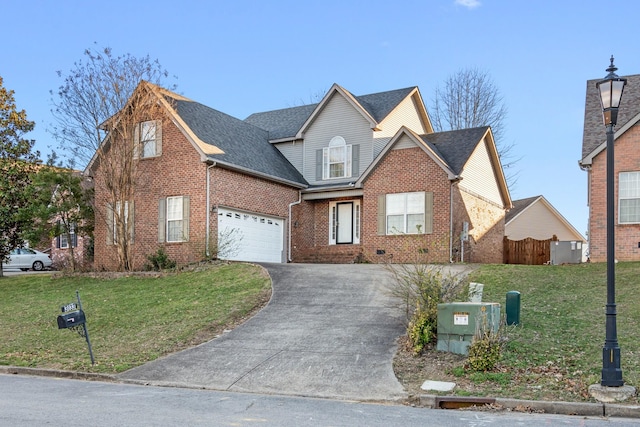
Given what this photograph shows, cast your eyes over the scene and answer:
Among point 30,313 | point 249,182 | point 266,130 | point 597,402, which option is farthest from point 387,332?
point 266,130

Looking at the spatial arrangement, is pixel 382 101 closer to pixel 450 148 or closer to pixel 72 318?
pixel 450 148

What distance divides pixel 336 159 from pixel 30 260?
815 inches

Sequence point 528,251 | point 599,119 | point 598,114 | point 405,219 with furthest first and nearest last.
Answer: point 528,251 → point 405,219 → point 598,114 → point 599,119

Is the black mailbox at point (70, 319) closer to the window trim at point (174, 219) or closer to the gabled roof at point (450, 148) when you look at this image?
the window trim at point (174, 219)

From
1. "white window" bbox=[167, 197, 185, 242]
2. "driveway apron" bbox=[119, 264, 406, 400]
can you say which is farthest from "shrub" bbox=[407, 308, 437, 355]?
"white window" bbox=[167, 197, 185, 242]

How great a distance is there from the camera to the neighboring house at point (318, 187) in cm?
2325

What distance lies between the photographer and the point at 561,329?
480 inches

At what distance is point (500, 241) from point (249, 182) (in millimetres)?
11837

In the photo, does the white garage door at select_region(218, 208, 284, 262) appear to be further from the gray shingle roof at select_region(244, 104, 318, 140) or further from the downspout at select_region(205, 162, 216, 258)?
the gray shingle roof at select_region(244, 104, 318, 140)

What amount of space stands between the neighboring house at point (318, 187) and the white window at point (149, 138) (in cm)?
5

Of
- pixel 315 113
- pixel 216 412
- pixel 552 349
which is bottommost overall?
pixel 216 412

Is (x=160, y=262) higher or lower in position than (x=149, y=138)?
lower

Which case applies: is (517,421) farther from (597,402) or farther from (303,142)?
(303,142)

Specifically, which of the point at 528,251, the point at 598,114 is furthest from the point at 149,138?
the point at 598,114
